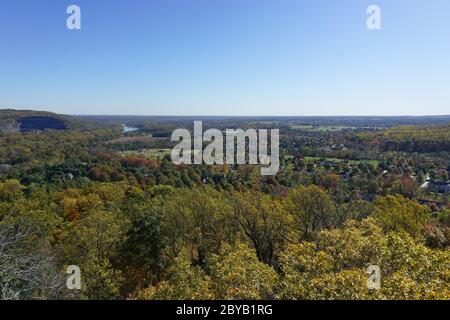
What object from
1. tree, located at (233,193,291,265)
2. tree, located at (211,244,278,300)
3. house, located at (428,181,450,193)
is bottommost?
house, located at (428,181,450,193)

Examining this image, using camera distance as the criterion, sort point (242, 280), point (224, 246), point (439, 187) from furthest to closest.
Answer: point (439, 187), point (224, 246), point (242, 280)

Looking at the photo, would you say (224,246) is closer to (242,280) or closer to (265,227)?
(242,280)

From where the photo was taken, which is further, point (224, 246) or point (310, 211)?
point (310, 211)

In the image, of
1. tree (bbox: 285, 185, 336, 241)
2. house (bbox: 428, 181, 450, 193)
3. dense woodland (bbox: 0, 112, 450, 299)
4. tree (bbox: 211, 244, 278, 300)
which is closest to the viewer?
tree (bbox: 211, 244, 278, 300)

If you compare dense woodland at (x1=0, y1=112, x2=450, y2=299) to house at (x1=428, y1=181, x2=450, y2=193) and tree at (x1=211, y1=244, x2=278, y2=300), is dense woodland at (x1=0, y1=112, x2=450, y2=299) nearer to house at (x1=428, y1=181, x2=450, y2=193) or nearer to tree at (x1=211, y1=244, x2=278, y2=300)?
tree at (x1=211, y1=244, x2=278, y2=300)

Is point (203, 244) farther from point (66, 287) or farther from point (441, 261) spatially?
point (441, 261)

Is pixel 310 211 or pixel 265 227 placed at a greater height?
pixel 310 211

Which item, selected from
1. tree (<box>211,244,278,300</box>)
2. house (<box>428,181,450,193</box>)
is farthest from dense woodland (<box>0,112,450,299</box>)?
house (<box>428,181,450,193</box>)

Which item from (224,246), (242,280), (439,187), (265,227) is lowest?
(439,187)

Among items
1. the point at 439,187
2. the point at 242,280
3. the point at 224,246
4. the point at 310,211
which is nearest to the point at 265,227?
the point at 310,211

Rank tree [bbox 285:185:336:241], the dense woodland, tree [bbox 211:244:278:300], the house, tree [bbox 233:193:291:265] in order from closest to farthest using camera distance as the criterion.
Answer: tree [bbox 211:244:278:300] < the dense woodland < tree [bbox 233:193:291:265] < tree [bbox 285:185:336:241] < the house

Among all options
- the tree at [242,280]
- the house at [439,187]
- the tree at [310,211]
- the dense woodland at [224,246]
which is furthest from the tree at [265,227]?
the house at [439,187]
